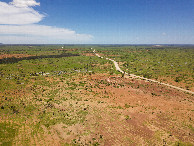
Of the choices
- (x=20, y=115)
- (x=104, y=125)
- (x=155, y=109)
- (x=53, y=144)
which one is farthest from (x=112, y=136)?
(x=20, y=115)

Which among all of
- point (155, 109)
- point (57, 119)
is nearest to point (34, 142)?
point (57, 119)

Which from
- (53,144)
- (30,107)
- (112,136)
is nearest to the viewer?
(53,144)

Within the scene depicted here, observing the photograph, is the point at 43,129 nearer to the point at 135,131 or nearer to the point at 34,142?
the point at 34,142

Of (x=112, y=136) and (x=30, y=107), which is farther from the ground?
(x=30, y=107)

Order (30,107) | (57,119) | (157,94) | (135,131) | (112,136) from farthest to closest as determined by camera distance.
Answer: (157,94) → (30,107) → (57,119) → (135,131) → (112,136)

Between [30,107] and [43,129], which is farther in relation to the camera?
[30,107]

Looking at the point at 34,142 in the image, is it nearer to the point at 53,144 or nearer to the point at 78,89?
A: the point at 53,144
